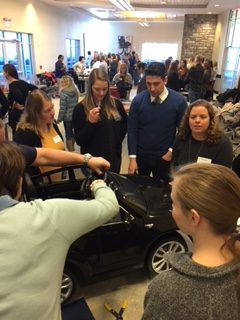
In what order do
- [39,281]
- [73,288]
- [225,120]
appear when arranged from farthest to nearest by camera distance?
[225,120] < [73,288] < [39,281]

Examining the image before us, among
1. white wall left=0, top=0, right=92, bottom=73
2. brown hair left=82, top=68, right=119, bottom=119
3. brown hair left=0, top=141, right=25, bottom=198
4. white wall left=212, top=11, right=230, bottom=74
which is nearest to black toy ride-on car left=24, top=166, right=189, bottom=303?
brown hair left=82, top=68, right=119, bottom=119

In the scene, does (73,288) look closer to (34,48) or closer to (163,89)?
(163,89)

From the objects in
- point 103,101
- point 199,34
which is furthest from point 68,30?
point 103,101

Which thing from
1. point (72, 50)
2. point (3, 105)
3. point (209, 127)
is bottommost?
point (3, 105)

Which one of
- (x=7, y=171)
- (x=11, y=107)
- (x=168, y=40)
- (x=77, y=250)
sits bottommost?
(x=77, y=250)

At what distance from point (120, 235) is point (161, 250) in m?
0.44

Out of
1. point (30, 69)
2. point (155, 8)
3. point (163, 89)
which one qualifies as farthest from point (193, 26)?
point (163, 89)

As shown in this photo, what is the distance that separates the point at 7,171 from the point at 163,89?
74.6 inches

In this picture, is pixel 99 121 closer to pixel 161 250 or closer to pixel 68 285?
pixel 161 250

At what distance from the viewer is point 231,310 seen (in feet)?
2.71

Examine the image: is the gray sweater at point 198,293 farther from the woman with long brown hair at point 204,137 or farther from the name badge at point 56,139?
the name badge at point 56,139

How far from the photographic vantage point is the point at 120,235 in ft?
6.97

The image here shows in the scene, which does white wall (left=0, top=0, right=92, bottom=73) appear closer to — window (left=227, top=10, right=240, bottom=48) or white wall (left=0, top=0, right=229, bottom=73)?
white wall (left=0, top=0, right=229, bottom=73)

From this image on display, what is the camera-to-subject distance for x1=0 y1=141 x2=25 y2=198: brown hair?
3.14 feet
